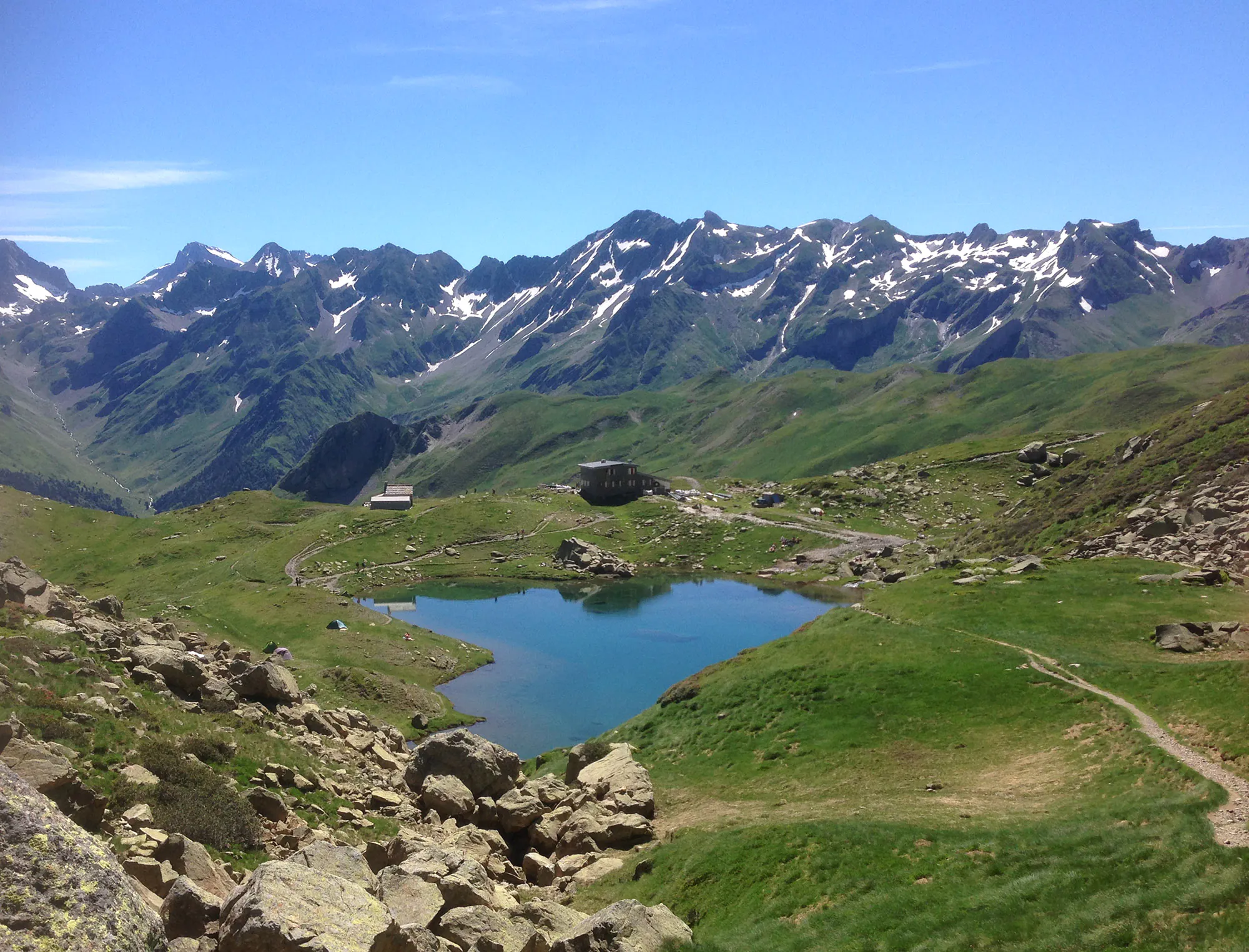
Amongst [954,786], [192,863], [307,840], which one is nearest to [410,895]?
[192,863]

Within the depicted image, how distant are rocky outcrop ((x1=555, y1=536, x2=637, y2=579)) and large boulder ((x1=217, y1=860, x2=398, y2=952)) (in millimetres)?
120406

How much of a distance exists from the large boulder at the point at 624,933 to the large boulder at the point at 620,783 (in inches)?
577

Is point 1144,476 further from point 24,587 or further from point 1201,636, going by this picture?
point 24,587

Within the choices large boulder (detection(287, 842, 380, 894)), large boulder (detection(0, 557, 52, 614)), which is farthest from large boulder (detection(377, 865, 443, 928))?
large boulder (detection(0, 557, 52, 614))

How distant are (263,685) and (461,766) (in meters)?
11.2

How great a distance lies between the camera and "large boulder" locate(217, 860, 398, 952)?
612 inches

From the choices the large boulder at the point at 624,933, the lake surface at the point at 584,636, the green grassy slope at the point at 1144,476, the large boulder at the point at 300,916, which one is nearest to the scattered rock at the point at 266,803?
the large boulder at the point at 300,916

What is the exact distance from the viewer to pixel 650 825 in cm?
3466

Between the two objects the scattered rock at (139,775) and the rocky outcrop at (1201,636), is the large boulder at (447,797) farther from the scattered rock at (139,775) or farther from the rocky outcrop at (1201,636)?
the rocky outcrop at (1201,636)

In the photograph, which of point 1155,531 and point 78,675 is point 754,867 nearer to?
Answer: point 78,675

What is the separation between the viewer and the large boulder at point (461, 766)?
37906 millimetres

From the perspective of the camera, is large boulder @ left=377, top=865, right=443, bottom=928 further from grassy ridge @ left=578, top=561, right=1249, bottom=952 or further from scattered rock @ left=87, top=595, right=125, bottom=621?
scattered rock @ left=87, top=595, right=125, bottom=621

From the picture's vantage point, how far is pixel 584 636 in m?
103

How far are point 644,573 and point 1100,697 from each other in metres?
106
